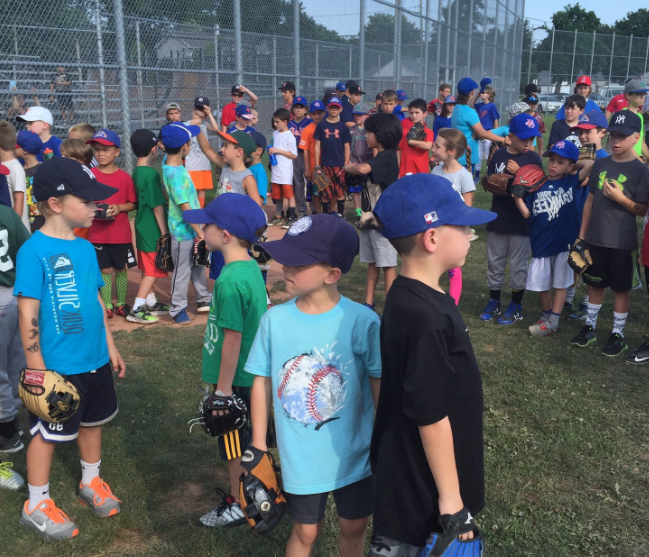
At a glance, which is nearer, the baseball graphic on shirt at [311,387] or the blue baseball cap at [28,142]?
the baseball graphic on shirt at [311,387]

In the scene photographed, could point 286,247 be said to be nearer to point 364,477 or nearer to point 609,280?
point 364,477

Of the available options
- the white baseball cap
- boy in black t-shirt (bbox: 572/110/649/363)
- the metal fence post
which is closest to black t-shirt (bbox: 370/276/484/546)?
boy in black t-shirt (bbox: 572/110/649/363)

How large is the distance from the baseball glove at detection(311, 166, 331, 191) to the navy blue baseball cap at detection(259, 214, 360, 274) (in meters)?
8.14

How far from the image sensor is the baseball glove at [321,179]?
10.5 meters

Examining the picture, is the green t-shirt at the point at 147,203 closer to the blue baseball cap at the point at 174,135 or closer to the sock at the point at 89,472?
the blue baseball cap at the point at 174,135

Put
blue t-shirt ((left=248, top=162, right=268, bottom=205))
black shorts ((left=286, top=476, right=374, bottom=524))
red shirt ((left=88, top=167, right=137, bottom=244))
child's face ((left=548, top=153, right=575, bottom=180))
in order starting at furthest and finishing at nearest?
blue t-shirt ((left=248, top=162, right=268, bottom=205))
red shirt ((left=88, top=167, right=137, bottom=244))
child's face ((left=548, top=153, right=575, bottom=180))
black shorts ((left=286, top=476, right=374, bottom=524))

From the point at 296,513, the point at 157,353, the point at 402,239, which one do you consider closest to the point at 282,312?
the point at 402,239

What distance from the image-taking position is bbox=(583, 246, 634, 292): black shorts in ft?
17.8

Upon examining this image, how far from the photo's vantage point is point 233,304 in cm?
294

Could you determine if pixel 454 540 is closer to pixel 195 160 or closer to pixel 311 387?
pixel 311 387

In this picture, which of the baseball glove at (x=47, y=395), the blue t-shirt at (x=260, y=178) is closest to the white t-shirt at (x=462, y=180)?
the blue t-shirt at (x=260, y=178)

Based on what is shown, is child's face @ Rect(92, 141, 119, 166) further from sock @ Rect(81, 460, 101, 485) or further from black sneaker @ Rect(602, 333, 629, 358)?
black sneaker @ Rect(602, 333, 629, 358)

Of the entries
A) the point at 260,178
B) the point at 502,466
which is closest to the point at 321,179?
the point at 260,178

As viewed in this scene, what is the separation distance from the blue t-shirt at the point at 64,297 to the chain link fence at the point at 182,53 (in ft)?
24.5
